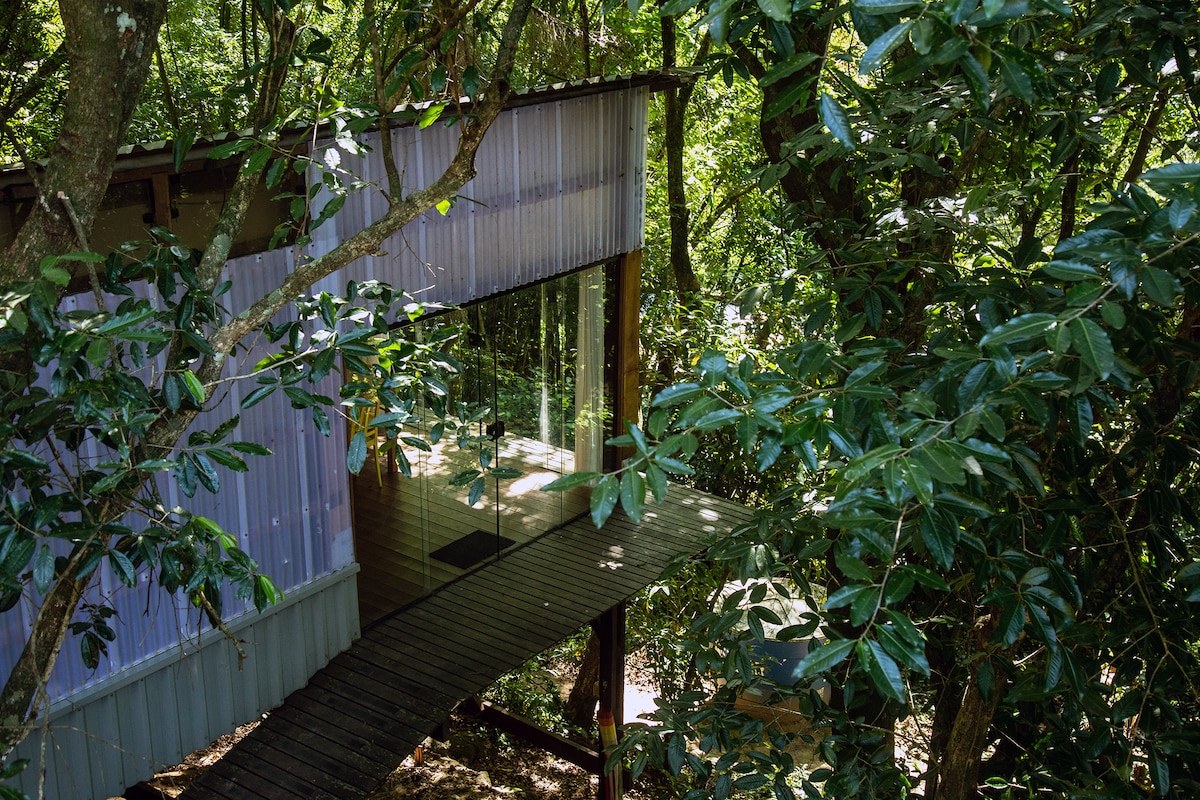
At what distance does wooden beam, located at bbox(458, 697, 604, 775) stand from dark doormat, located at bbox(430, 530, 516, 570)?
1247 millimetres

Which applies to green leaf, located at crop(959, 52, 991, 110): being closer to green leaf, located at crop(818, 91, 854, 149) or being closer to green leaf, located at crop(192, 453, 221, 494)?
green leaf, located at crop(818, 91, 854, 149)

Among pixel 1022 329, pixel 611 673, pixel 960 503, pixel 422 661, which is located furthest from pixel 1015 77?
pixel 611 673

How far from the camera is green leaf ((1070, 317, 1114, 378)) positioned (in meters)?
2.22

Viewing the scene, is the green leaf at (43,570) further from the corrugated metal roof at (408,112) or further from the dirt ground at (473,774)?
the dirt ground at (473,774)

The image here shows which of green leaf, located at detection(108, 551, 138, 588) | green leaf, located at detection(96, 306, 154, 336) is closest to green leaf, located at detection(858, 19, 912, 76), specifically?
green leaf, located at detection(96, 306, 154, 336)

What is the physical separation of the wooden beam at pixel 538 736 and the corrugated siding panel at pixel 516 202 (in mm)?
3250

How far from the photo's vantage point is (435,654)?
6043 millimetres

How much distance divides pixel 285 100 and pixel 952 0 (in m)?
8.95

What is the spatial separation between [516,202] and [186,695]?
129 inches

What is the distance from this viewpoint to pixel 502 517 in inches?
288

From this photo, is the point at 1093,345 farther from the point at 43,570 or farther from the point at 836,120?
the point at 43,570

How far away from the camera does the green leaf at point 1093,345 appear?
7.30ft

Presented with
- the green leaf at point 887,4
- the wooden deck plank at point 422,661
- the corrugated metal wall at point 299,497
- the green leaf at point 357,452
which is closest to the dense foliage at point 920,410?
the green leaf at point 887,4

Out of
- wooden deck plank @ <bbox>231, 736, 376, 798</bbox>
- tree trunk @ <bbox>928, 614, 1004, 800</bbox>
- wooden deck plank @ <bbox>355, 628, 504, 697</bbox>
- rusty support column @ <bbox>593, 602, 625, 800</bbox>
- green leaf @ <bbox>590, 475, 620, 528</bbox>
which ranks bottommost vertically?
rusty support column @ <bbox>593, 602, 625, 800</bbox>
